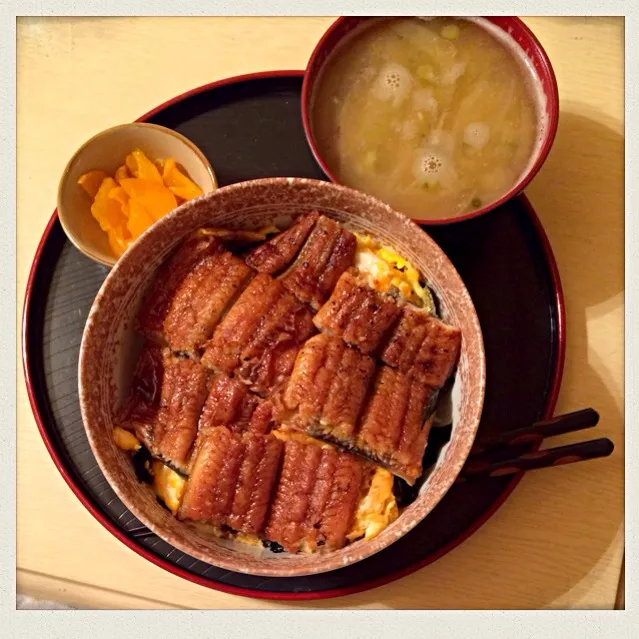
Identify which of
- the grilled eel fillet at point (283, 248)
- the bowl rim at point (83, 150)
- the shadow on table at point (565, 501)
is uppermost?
the bowl rim at point (83, 150)

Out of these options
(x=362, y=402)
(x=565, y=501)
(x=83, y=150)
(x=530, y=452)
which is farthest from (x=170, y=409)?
(x=565, y=501)

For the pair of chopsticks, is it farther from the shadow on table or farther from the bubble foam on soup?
the bubble foam on soup

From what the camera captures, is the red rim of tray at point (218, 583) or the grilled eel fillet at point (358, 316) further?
the red rim of tray at point (218, 583)

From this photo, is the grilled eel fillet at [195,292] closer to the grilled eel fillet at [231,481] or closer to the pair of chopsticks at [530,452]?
the grilled eel fillet at [231,481]

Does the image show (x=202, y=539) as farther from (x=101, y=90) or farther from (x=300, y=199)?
(x=101, y=90)

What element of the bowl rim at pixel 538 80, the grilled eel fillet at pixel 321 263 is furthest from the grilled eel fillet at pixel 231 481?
the bowl rim at pixel 538 80

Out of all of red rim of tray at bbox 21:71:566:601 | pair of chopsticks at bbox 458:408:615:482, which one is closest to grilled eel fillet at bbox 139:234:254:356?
red rim of tray at bbox 21:71:566:601

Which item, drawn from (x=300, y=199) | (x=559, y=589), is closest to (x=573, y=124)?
(x=300, y=199)
